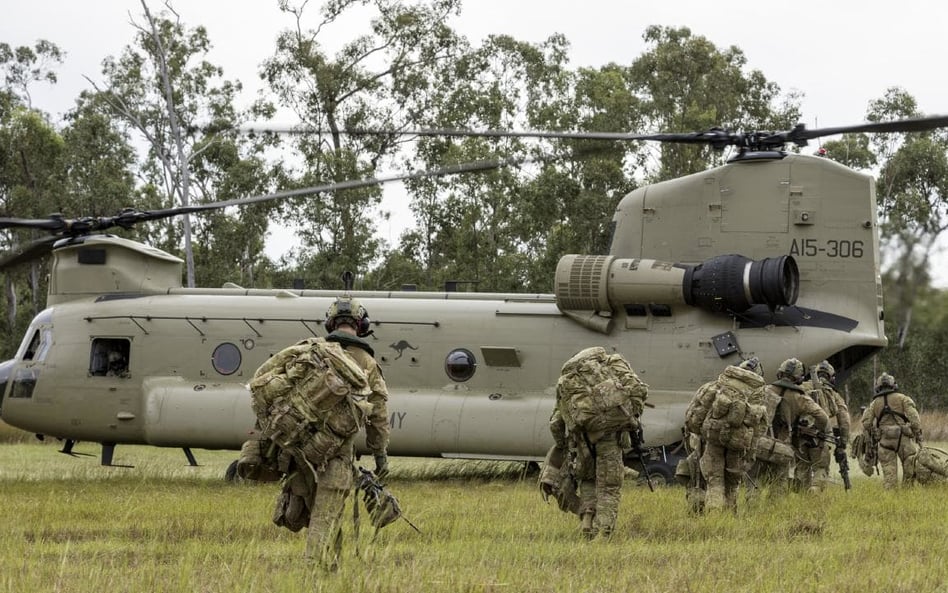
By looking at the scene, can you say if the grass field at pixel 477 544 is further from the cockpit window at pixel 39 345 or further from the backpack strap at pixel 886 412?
the cockpit window at pixel 39 345

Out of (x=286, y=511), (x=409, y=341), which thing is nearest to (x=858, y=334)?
(x=409, y=341)

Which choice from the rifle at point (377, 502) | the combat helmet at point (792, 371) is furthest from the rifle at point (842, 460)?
the rifle at point (377, 502)

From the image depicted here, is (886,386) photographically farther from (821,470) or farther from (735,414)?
(735,414)

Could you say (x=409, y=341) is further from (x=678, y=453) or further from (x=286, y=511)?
(x=286, y=511)

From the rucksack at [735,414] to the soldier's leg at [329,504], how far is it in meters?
4.29

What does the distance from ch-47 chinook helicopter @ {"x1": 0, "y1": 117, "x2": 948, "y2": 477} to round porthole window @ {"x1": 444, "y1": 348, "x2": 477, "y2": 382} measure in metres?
0.01

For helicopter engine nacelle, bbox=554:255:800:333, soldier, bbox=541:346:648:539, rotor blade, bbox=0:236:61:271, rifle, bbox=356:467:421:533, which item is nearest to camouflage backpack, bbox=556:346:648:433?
soldier, bbox=541:346:648:539

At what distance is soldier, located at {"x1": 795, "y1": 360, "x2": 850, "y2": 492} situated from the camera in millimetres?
13281

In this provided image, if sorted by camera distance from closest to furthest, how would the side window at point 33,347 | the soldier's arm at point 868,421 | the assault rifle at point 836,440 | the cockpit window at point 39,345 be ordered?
the assault rifle at point 836,440 → the soldier's arm at point 868,421 → the cockpit window at point 39,345 → the side window at point 33,347

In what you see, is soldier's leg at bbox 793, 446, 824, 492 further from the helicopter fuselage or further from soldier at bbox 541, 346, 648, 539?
soldier at bbox 541, 346, 648, 539

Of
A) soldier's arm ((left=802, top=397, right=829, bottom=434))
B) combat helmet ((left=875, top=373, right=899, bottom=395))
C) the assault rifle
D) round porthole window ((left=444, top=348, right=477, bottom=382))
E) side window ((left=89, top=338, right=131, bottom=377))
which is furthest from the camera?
side window ((left=89, top=338, right=131, bottom=377))

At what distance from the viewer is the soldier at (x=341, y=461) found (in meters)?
7.66

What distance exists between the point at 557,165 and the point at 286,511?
3019 cm

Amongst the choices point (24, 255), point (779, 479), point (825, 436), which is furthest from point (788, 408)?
point (24, 255)
